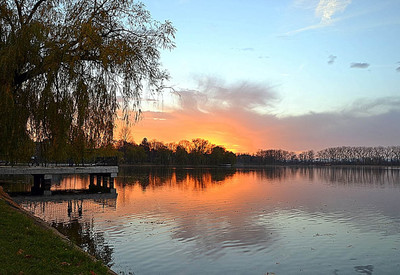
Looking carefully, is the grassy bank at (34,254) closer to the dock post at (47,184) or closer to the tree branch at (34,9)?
the tree branch at (34,9)

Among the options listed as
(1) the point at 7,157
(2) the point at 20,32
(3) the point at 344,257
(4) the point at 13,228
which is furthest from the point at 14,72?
(3) the point at 344,257

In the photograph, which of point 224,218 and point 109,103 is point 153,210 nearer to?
point 224,218

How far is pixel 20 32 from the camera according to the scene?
1050cm

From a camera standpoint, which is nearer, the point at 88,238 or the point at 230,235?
the point at 88,238

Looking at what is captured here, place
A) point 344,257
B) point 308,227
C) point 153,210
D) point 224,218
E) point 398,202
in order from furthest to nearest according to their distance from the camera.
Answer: point 398,202, point 153,210, point 224,218, point 308,227, point 344,257

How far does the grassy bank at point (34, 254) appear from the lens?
7.67 m

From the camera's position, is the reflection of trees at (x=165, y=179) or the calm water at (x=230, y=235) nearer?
the calm water at (x=230, y=235)

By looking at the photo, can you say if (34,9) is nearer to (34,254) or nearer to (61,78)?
(61,78)

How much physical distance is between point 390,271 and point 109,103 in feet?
47.6

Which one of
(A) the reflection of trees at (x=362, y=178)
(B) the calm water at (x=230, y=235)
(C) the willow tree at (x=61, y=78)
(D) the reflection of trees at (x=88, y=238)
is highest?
(C) the willow tree at (x=61, y=78)

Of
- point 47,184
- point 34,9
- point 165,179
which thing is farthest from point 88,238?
point 165,179

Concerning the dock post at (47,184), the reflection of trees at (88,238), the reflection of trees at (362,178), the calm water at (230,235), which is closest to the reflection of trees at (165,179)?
the dock post at (47,184)

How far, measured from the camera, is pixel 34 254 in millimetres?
8648

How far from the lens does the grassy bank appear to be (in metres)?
7.67
